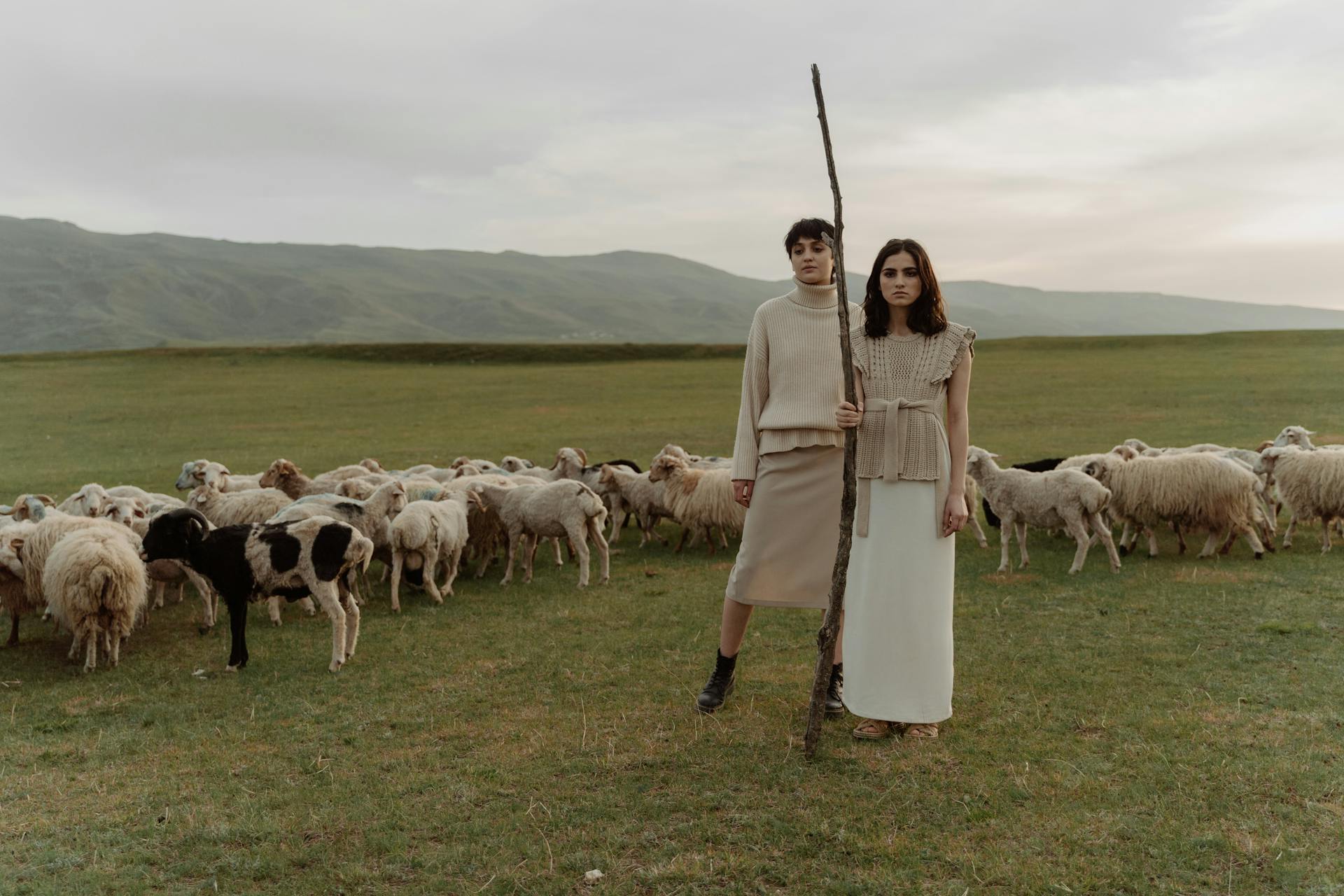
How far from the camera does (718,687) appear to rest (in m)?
5.91

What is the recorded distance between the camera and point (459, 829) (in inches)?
174

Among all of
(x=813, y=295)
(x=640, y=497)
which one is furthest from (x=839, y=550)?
(x=640, y=497)

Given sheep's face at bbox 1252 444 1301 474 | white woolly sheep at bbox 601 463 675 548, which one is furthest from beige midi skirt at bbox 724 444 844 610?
sheep's face at bbox 1252 444 1301 474

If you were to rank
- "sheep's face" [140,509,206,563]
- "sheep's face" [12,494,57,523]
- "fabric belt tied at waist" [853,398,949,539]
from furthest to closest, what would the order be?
1. "sheep's face" [12,494,57,523]
2. "sheep's face" [140,509,206,563]
3. "fabric belt tied at waist" [853,398,949,539]

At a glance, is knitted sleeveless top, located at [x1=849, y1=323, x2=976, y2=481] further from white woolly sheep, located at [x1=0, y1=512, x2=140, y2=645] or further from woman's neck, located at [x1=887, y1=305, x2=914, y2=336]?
white woolly sheep, located at [x1=0, y1=512, x2=140, y2=645]

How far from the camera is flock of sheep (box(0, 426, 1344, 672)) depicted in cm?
728

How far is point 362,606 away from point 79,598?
105 inches

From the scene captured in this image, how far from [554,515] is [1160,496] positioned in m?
6.54

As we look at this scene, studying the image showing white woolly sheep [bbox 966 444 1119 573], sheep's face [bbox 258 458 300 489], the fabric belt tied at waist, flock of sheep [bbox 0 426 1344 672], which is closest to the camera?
the fabric belt tied at waist

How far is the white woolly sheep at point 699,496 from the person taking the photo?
11.5 metres

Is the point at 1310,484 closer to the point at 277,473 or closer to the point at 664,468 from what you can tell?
the point at 664,468

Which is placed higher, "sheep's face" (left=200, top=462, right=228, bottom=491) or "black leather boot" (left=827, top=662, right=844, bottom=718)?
"sheep's face" (left=200, top=462, right=228, bottom=491)

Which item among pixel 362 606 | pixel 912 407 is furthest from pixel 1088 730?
pixel 362 606

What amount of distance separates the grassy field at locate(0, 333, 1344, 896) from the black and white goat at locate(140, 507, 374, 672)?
453 mm
